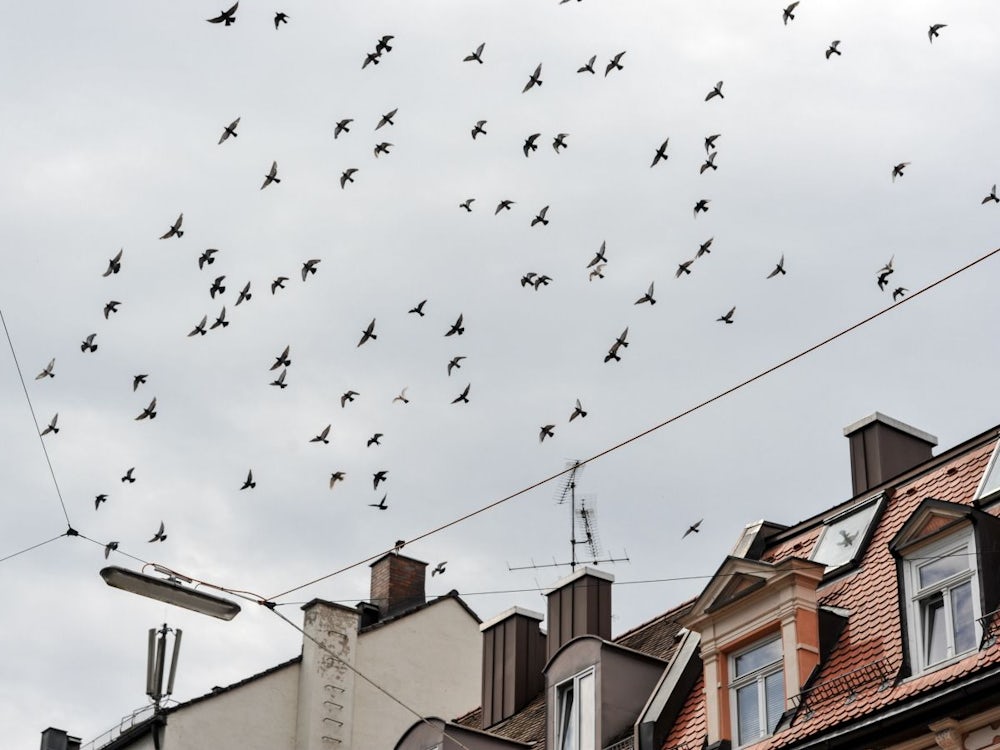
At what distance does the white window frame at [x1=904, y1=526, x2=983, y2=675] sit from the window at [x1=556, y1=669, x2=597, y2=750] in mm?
5900

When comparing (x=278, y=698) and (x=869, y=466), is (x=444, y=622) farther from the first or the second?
(x=869, y=466)

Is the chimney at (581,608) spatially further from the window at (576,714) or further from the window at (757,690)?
the window at (757,690)

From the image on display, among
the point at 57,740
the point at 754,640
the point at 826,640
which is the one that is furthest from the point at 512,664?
the point at 57,740

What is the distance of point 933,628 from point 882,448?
5244 millimetres

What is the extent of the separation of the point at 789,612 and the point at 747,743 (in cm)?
161

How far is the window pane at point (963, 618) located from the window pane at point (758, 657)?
2.97 meters

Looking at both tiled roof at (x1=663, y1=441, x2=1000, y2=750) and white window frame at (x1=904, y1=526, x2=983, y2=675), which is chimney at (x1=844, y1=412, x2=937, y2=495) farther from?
white window frame at (x1=904, y1=526, x2=983, y2=675)

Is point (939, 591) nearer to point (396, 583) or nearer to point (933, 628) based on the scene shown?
point (933, 628)

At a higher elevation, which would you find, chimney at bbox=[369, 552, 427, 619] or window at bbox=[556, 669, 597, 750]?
chimney at bbox=[369, 552, 427, 619]

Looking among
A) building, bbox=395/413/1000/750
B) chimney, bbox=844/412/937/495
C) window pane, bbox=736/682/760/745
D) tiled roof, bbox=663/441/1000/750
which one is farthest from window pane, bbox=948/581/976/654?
chimney, bbox=844/412/937/495

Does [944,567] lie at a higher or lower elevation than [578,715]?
lower

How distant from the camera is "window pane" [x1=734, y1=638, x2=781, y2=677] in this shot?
78.0ft

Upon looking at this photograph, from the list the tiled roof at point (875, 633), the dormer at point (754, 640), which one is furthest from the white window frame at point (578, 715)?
the dormer at point (754, 640)

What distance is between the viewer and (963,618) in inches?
829
